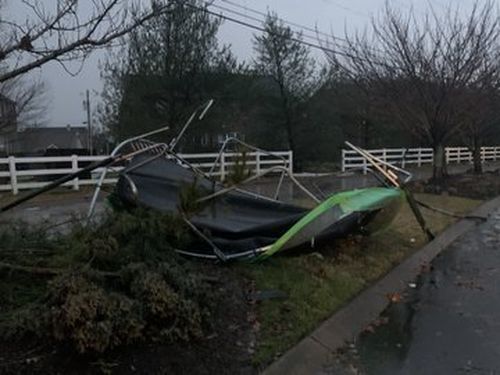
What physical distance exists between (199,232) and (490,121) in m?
20.1

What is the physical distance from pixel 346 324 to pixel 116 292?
96.1 inches

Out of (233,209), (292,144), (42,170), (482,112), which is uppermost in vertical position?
(482,112)

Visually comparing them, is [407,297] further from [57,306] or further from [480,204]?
[480,204]

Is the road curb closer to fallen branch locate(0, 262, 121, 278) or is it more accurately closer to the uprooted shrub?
the uprooted shrub

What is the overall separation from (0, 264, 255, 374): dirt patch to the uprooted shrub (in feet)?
0.25

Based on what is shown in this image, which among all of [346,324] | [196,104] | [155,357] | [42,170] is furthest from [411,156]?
[155,357]

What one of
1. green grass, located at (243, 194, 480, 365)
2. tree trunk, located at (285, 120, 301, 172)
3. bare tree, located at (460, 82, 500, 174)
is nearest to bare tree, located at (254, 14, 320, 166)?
tree trunk, located at (285, 120, 301, 172)

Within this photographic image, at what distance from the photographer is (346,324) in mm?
6125

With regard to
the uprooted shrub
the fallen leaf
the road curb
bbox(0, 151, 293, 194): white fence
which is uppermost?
bbox(0, 151, 293, 194): white fence

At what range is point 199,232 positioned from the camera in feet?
22.5

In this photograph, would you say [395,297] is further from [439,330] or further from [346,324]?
Answer: [346,324]

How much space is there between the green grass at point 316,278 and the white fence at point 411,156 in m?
16.4

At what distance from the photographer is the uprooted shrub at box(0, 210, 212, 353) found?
424cm

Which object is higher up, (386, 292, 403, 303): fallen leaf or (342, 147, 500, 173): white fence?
(342, 147, 500, 173): white fence
